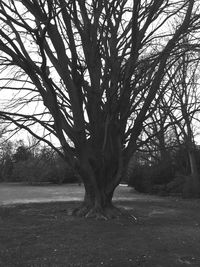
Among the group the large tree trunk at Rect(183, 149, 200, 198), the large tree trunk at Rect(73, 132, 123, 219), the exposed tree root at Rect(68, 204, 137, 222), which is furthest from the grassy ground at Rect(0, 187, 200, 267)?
the large tree trunk at Rect(183, 149, 200, 198)

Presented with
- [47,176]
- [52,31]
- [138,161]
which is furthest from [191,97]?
[47,176]

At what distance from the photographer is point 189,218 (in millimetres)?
13539

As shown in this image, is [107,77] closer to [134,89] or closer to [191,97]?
[134,89]

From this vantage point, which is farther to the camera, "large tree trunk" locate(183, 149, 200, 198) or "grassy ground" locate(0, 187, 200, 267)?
"large tree trunk" locate(183, 149, 200, 198)

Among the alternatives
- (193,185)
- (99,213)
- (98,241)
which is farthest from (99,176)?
(193,185)

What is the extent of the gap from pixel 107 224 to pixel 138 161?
91.5 feet

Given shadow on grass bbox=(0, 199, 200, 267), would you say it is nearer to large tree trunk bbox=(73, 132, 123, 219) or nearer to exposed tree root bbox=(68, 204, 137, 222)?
exposed tree root bbox=(68, 204, 137, 222)

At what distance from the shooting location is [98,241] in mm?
9172

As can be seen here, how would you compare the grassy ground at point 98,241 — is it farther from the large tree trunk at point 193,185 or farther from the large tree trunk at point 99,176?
the large tree trunk at point 193,185

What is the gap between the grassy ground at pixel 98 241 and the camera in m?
7.44

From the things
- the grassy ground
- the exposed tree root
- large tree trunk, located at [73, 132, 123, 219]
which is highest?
large tree trunk, located at [73, 132, 123, 219]

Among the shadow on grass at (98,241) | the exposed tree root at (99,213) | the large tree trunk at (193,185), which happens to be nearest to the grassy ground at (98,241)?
the shadow on grass at (98,241)

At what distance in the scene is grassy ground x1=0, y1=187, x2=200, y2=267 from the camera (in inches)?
293

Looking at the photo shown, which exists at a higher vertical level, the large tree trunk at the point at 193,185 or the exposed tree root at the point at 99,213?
the large tree trunk at the point at 193,185
